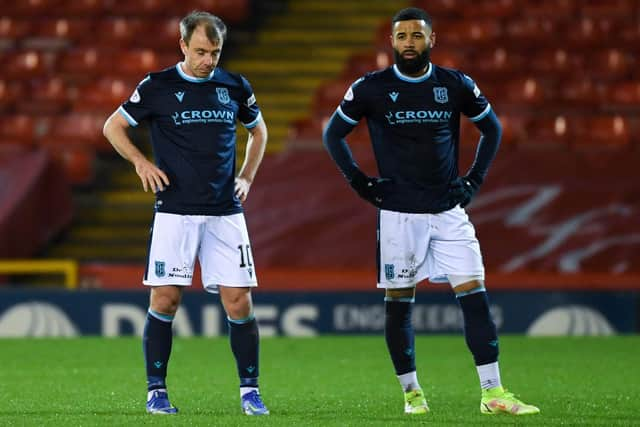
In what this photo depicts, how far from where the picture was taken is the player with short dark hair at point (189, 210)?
6.24 m

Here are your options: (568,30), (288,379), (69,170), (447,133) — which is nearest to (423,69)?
(447,133)

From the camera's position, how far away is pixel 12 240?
12484 millimetres

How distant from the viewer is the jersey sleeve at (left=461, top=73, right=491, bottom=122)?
641 centimetres

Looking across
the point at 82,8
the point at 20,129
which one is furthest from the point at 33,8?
the point at 20,129

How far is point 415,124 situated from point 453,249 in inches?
23.0

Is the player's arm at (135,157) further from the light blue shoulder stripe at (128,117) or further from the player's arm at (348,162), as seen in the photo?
the player's arm at (348,162)

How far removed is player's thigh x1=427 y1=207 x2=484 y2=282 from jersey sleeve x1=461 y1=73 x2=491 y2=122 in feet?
1.47

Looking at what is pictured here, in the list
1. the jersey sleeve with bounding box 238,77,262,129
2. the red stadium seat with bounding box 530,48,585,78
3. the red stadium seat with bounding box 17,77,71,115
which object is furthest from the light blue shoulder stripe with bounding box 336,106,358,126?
the red stadium seat with bounding box 17,77,71,115

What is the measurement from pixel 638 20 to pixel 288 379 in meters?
8.36

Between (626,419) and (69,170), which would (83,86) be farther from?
(626,419)

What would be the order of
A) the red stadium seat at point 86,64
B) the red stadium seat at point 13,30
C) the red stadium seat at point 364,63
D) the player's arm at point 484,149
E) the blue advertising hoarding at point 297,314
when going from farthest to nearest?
the red stadium seat at point 13,30
the red stadium seat at point 86,64
the red stadium seat at point 364,63
the blue advertising hoarding at point 297,314
the player's arm at point 484,149

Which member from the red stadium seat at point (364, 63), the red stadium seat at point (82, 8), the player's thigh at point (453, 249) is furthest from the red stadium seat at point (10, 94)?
the player's thigh at point (453, 249)

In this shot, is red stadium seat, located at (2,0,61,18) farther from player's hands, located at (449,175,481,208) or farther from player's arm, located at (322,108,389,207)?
player's hands, located at (449,175,481,208)

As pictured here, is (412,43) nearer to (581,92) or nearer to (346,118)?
(346,118)
